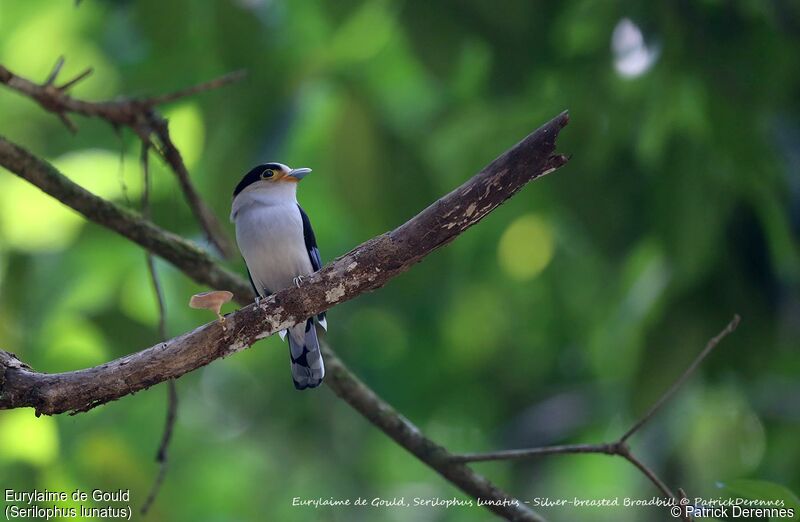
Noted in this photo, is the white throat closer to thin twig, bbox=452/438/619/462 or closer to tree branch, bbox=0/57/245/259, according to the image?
tree branch, bbox=0/57/245/259

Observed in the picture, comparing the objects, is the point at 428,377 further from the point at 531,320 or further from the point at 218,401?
the point at 218,401

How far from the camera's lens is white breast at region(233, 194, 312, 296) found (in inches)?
204

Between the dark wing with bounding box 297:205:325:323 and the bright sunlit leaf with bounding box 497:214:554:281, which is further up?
the bright sunlit leaf with bounding box 497:214:554:281

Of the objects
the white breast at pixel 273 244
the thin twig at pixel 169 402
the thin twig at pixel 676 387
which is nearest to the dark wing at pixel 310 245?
the white breast at pixel 273 244

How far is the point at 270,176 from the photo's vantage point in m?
5.51

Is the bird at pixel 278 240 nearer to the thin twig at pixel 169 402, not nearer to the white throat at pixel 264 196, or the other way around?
the white throat at pixel 264 196

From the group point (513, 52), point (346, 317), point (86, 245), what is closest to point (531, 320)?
point (346, 317)

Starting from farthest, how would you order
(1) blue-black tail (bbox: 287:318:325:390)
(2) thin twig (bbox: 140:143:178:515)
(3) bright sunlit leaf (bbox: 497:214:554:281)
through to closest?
(3) bright sunlit leaf (bbox: 497:214:554:281) → (1) blue-black tail (bbox: 287:318:325:390) → (2) thin twig (bbox: 140:143:178:515)

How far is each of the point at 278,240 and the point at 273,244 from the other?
37mm

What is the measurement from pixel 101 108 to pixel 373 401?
2.23 m

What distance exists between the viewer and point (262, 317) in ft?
12.0

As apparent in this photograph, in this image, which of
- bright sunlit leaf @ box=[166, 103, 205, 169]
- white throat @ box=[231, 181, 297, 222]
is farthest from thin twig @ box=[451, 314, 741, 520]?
A: bright sunlit leaf @ box=[166, 103, 205, 169]

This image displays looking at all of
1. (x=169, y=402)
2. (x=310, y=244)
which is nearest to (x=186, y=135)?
(x=310, y=244)

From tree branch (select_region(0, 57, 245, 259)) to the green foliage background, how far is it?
29cm
